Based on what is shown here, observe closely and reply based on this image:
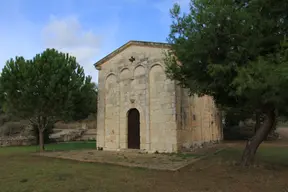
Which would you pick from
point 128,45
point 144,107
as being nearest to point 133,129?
point 144,107

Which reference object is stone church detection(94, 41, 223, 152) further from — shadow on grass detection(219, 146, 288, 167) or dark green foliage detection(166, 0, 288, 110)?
dark green foliage detection(166, 0, 288, 110)

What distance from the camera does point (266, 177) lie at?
7.40 meters

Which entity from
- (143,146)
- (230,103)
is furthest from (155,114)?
(230,103)

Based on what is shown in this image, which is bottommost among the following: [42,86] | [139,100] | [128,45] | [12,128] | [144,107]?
[12,128]

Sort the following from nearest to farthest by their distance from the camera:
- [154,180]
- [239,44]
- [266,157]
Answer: [154,180] < [239,44] < [266,157]

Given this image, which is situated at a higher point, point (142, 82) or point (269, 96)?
point (142, 82)

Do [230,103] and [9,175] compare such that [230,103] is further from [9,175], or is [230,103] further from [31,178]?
[9,175]

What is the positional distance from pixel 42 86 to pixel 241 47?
12443 millimetres

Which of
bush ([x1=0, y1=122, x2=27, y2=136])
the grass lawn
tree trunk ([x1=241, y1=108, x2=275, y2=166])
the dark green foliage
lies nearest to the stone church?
tree trunk ([x1=241, y1=108, x2=275, y2=166])

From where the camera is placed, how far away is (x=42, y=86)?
15656mm

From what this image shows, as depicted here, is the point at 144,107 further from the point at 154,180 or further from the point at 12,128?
the point at 12,128

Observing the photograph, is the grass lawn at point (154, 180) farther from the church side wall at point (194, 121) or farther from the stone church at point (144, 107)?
the stone church at point (144, 107)

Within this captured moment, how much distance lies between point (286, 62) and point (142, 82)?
35.8 feet

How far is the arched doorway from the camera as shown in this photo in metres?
16.2
